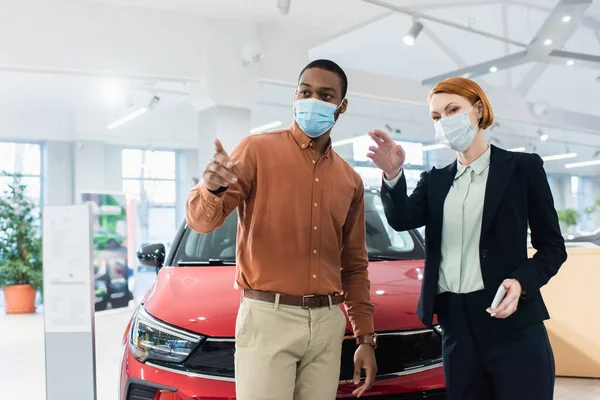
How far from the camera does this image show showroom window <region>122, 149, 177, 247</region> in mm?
16156

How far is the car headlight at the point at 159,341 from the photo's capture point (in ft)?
5.89

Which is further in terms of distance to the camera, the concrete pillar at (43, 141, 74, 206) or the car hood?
the concrete pillar at (43, 141, 74, 206)

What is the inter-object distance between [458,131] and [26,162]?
14.6 meters

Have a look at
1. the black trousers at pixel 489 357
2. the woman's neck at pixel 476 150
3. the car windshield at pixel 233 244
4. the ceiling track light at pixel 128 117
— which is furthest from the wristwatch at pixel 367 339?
the ceiling track light at pixel 128 117

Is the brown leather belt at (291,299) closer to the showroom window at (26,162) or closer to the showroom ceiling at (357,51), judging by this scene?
the showroom ceiling at (357,51)

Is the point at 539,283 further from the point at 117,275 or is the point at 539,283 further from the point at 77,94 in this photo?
the point at 77,94

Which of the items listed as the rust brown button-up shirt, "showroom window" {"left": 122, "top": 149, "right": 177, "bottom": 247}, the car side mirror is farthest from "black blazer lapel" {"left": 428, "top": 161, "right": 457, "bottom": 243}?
"showroom window" {"left": 122, "top": 149, "right": 177, "bottom": 247}

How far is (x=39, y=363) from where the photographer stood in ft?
17.2

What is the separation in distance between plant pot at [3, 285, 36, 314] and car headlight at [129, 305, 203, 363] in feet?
26.6

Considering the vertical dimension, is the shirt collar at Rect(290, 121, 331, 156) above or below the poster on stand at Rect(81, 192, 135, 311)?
above

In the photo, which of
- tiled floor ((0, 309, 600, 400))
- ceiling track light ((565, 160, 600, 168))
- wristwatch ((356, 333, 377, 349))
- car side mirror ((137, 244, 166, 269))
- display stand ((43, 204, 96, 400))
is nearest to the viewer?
wristwatch ((356, 333, 377, 349))

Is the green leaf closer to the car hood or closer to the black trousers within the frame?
the car hood

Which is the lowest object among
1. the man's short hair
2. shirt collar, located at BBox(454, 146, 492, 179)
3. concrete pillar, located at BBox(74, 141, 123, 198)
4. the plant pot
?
the plant pot

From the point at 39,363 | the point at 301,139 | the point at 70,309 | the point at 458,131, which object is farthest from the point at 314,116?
the point at 39,363
